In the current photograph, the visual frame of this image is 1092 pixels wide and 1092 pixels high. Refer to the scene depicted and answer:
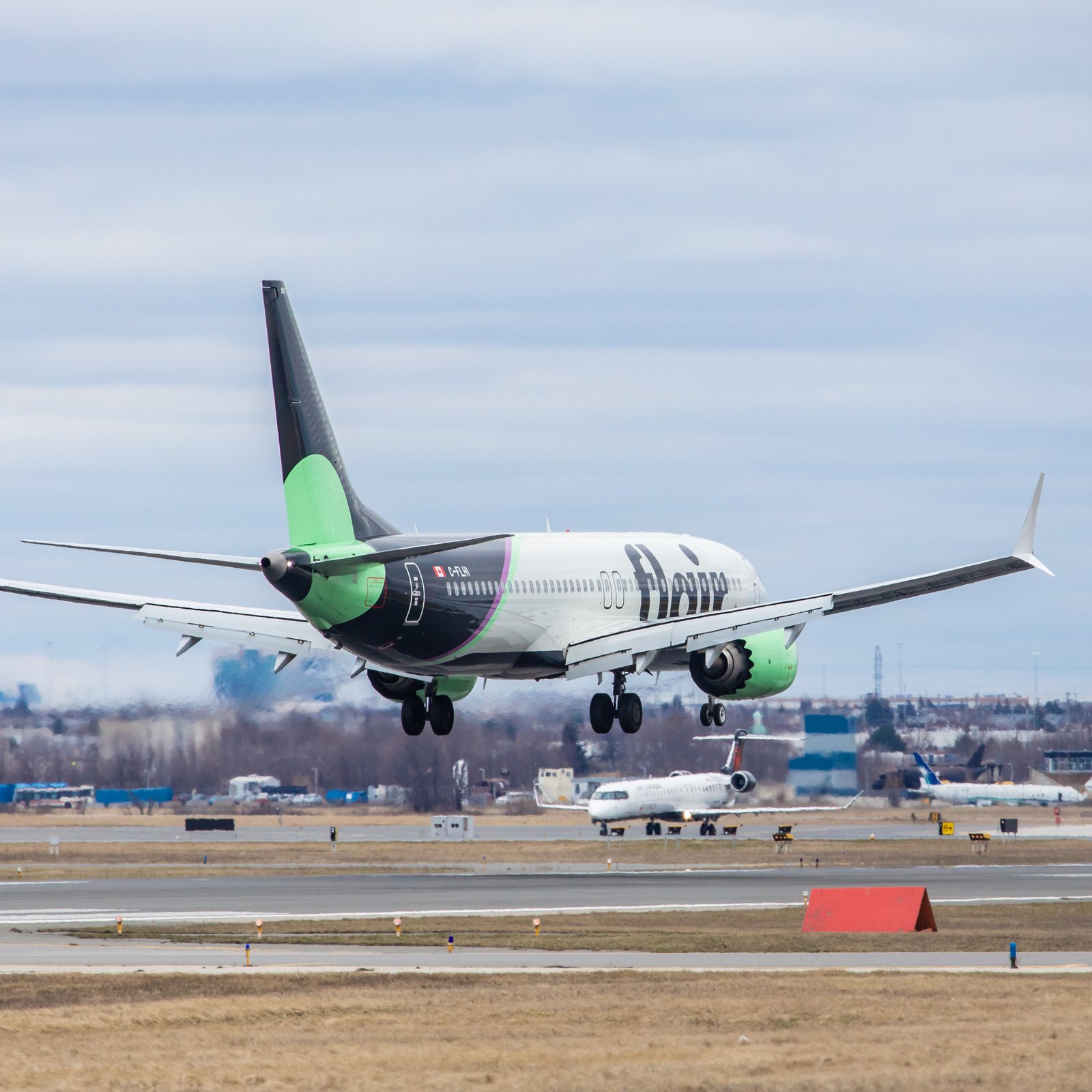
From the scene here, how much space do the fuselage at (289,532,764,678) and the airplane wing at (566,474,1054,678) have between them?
0.99 meters

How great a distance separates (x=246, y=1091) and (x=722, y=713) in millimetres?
31717

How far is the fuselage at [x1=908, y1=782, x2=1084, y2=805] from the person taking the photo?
546ft

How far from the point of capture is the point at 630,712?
58.2m

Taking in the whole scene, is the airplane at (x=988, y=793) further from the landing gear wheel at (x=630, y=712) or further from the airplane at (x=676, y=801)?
the landing gear wheel at (x=630, y=712)

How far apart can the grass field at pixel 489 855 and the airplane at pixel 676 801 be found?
16.5 feet

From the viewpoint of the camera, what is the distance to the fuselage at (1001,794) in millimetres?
166500

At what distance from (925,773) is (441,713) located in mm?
115658

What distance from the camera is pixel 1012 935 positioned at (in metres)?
54.5

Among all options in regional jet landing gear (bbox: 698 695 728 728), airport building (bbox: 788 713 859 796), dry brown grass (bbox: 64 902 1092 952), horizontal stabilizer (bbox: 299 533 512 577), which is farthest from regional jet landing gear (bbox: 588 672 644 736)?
airport building (bbox: 788 713 859 796)

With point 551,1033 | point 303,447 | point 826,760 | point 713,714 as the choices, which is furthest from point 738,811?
point 551,1033

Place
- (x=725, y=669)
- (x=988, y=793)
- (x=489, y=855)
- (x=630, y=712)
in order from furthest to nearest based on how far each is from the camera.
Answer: (x=988, y=793), (x=489, y=855), (x=725, y=669), (x=630, y=712)

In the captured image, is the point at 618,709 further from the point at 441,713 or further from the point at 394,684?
the point at 394,684

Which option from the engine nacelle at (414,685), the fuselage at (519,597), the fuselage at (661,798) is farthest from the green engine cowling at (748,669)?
the fuselage at (661,798)

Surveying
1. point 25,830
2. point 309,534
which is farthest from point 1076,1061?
point 25,830
